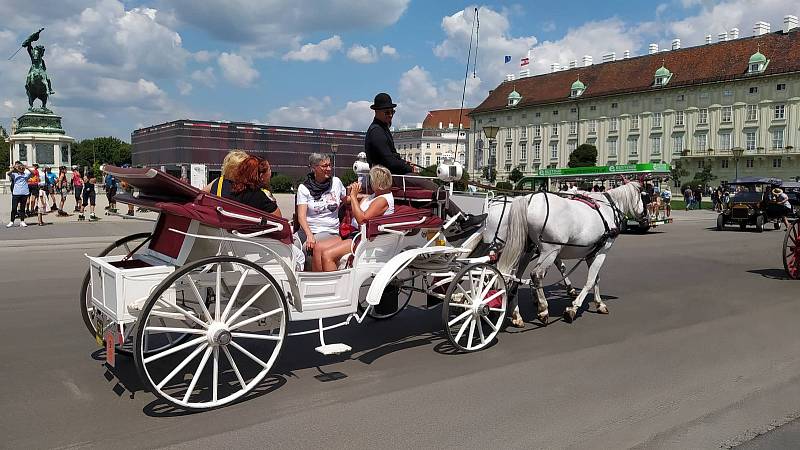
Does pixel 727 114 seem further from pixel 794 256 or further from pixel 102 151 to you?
pixel 102 151

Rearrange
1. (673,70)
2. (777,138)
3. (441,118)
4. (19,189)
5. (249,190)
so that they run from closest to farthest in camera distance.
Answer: (249,190), (19,189), (777,138), (673,70), (441,118)

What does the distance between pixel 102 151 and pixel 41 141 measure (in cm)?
11169

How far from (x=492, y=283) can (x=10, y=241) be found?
13.7 metres

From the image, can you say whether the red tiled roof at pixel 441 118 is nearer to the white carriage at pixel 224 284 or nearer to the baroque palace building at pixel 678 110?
the baroque palace building at pixel 678 110

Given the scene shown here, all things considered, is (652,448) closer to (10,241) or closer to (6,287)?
(6,287)

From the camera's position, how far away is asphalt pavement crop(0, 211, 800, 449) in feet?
13.4

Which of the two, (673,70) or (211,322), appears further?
(673,70)

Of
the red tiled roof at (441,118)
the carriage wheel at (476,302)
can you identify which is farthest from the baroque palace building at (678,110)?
the carriage wheel at (476,302)

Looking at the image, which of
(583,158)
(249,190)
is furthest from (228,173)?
(583,158)

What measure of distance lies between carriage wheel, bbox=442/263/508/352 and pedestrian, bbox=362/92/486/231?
77cm

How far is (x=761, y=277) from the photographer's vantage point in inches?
440

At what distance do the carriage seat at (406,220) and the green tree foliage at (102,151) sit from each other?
14169cm

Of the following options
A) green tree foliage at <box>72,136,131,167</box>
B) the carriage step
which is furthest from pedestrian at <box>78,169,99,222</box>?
Answer: green tree foliage at <box>72,136,131,167</box>

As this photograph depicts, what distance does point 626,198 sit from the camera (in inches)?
328
